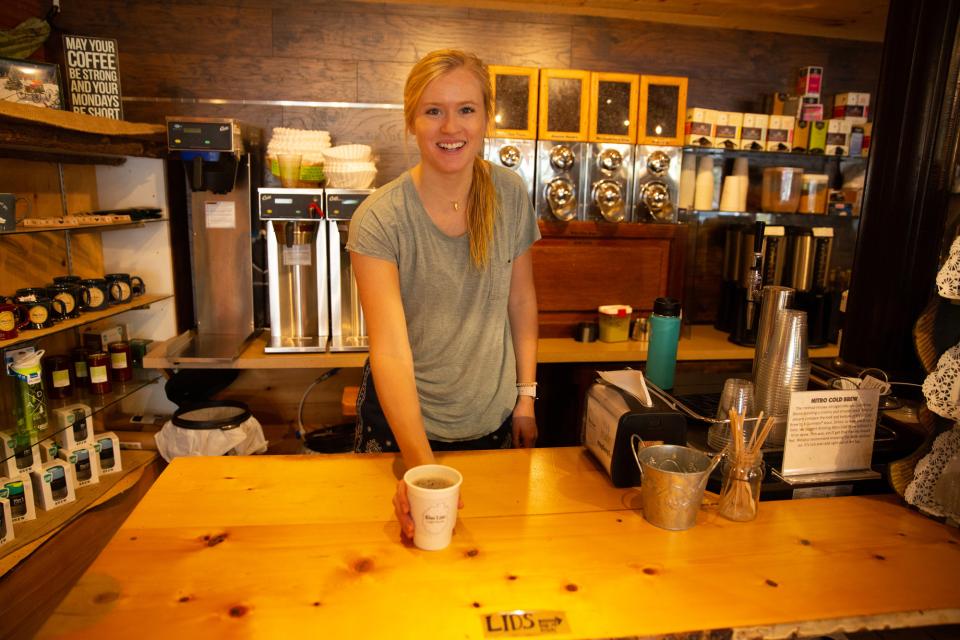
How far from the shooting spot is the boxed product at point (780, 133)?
3.10 metres

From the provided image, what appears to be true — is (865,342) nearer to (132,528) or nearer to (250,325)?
(132,528)

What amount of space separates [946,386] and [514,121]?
2.07 meters

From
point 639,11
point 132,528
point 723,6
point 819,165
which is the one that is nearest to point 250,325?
point 132,528

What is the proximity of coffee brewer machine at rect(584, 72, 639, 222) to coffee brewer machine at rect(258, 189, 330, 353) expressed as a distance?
1.18 metres

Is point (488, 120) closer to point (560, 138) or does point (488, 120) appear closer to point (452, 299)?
point (452, 299)

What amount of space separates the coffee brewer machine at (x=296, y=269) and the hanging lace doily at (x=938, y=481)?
6.70 feet

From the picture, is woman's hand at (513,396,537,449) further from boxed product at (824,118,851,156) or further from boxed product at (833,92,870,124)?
boxed product at (833,92,870,124)

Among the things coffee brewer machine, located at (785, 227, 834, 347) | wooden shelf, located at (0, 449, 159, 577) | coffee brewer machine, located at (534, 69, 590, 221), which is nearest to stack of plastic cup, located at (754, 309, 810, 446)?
coffee brewer machine, located at (534, 69, 590, 221)

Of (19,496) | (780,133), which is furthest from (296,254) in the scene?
(780,133)

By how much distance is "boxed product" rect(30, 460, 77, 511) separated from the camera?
235 cm

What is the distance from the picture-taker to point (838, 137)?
10.4ft

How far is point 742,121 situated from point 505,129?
115 cm

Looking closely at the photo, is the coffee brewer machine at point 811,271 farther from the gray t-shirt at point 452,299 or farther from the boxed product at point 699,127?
the gray t-shirt at point 452,299

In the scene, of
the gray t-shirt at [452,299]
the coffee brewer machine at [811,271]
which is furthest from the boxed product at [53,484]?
the coffee brewer machine at [811,271]
